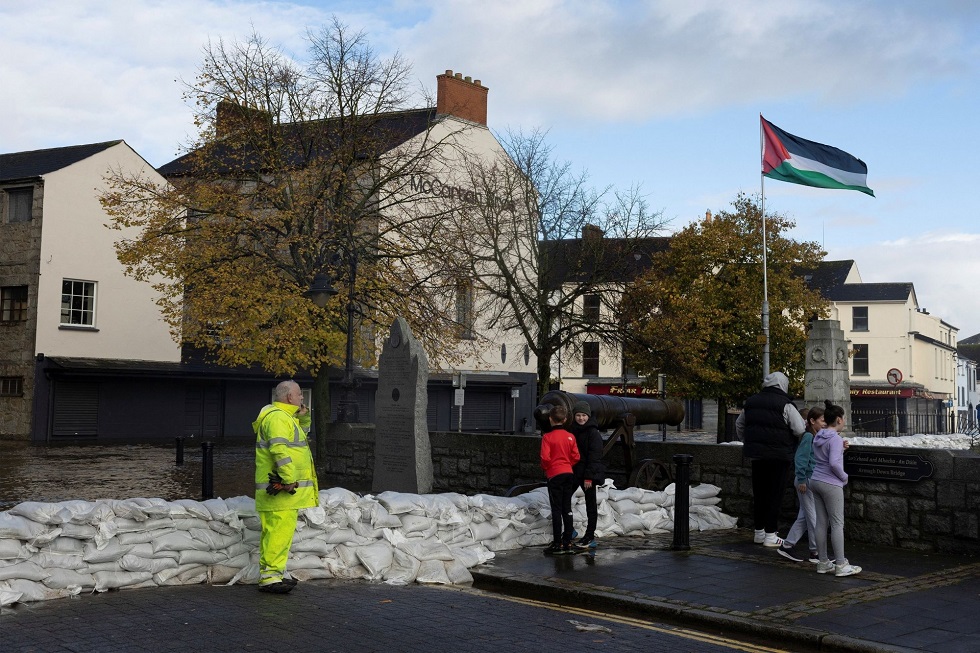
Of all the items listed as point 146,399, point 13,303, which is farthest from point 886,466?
point 13,303

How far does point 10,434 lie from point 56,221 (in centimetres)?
738

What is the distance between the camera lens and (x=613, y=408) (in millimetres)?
14586

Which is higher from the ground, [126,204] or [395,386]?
[126,204]

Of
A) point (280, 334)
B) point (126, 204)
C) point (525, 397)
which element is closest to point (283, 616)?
point (280, 334)

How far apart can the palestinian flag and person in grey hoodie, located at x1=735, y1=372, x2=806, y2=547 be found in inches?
650

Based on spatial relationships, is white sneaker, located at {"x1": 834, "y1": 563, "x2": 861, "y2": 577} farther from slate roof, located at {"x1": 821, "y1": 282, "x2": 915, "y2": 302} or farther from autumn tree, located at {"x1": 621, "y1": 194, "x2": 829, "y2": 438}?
slate roof, located at {"x1": 821, "y1": 282, "x2": 915, "y2": 302}

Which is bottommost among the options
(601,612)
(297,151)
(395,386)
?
(601,612)

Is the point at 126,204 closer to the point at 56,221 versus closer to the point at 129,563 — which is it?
the point at 56,221

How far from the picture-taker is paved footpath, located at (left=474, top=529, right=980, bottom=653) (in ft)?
24.2

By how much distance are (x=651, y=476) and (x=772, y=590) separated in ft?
17.6

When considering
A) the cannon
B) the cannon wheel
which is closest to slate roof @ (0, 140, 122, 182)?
the cannon

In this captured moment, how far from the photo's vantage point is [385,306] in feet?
87.0

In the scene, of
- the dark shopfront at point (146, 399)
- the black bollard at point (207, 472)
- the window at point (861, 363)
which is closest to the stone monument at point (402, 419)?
the black bollard at point (207, 472)

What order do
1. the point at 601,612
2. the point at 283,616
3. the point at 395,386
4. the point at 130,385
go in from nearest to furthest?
the point at 283,616 < the point at 601,612 < the point at 395,386 < the point at 130,385
